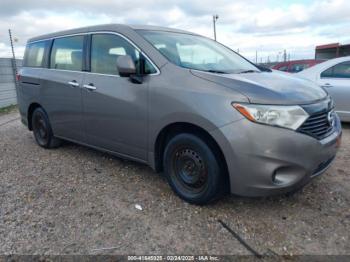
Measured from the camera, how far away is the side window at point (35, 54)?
17.3ft

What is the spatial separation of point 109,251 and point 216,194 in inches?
42.5

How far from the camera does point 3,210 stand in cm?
334

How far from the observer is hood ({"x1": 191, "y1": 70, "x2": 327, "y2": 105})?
281 centimetres

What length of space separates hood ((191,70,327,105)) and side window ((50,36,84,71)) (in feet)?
6.25

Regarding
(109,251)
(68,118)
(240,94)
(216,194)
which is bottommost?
(109,251)

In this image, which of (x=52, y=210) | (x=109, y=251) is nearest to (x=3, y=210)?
(x=52, y=210)

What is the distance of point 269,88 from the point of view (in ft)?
9.60

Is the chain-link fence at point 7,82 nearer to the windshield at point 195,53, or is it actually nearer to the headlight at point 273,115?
the windshield at point 195,53

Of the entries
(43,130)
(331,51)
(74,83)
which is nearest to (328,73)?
(74,83)

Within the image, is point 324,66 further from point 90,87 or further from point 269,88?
point 90,87

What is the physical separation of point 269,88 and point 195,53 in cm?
118

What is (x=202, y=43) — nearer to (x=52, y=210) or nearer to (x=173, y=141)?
(x=173, y=141)

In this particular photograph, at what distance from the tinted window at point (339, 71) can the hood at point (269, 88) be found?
3.52m

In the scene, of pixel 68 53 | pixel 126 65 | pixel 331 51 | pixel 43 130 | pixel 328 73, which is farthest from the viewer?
pixel 331 51
